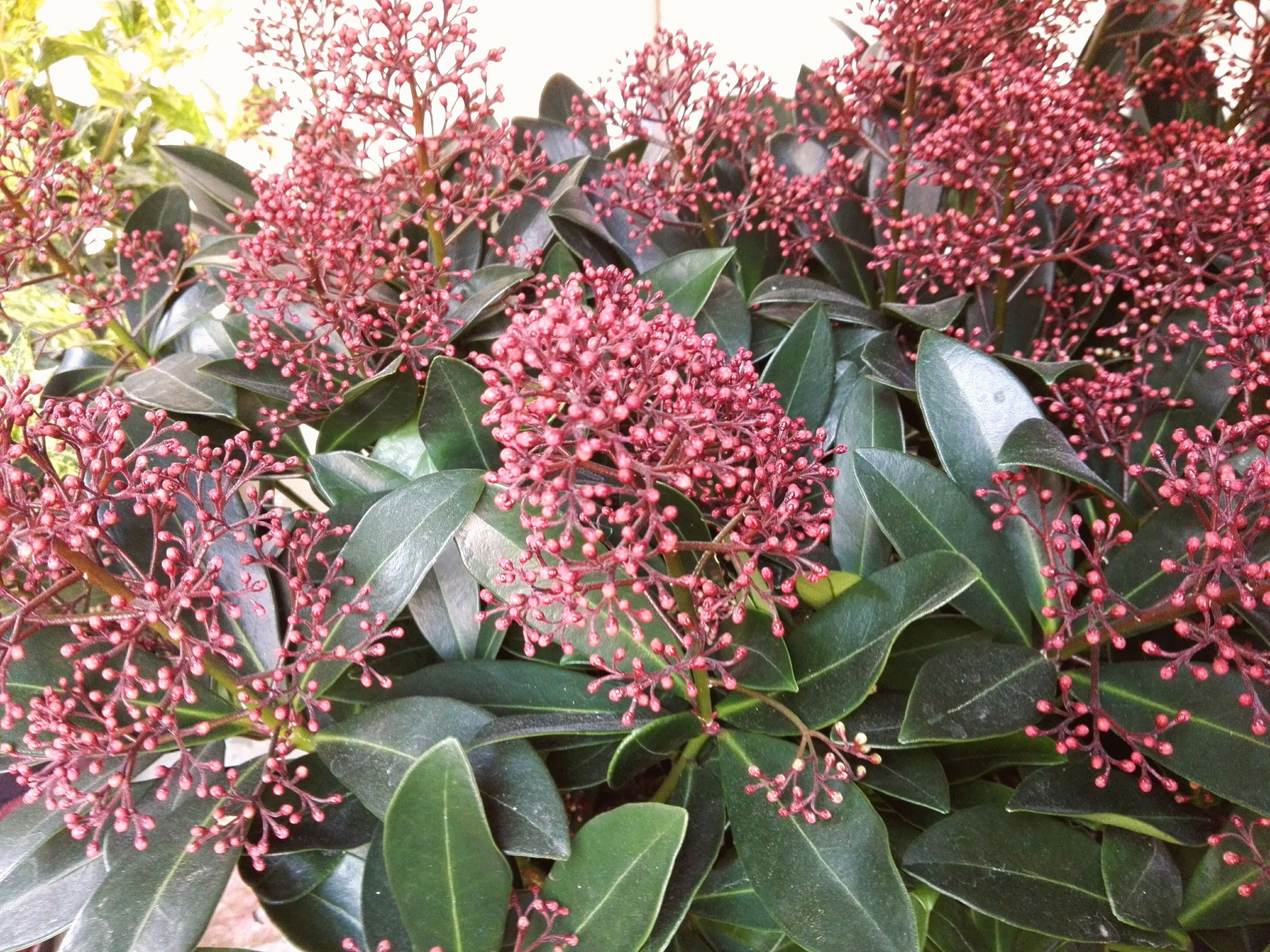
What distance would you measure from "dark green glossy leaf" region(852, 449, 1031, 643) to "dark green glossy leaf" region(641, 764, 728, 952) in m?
0.25

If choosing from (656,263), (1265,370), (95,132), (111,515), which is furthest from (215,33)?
(1265,370)

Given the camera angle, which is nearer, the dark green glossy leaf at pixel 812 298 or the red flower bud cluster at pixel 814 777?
the red flower bud cluster at pixel 814 777

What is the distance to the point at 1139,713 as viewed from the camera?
674mm

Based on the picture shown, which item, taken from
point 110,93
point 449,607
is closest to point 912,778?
point 449,607

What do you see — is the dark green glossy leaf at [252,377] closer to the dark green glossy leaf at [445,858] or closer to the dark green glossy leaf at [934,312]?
the dark green glossy leaf at [445,858]

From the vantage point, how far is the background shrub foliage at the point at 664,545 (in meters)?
0.58

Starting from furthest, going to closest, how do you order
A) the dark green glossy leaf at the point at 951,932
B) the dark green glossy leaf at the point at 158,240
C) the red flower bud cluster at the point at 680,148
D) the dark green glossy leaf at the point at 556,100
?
the dark green glossy leaf at the point at 556,100 → the dark green glossy leaf at the point at 158,240 → the red flower bud cluster at the point at 680,148 → the dark green glossy leaf at the point at 951,932

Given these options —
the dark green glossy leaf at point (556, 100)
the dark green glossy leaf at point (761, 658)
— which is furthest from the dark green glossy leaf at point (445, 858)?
the dark green glossy leaf at point (556, 100)

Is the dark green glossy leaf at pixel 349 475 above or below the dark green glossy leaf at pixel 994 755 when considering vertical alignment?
above

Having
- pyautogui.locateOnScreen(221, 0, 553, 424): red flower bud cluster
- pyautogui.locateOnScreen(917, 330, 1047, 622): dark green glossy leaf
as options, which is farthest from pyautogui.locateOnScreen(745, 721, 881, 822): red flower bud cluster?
pyautogui.locateOnScreen(221, 0, 553, 424): red flower bud cluster

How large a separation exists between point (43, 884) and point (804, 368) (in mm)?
775

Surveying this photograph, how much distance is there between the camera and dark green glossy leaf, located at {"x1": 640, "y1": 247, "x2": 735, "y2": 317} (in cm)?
86

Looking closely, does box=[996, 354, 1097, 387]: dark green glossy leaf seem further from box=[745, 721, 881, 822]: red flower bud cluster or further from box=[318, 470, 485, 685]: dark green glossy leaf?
box=[318, 470, 485, 685]: dark green glossy leaf

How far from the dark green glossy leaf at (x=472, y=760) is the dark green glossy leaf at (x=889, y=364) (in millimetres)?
447
